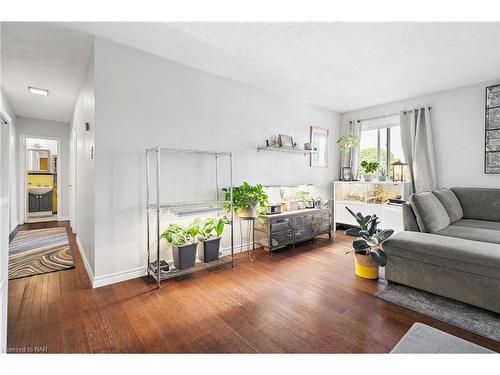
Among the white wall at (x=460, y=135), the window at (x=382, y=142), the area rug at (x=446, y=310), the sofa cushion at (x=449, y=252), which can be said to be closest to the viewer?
the area rug at (x=446, y=310)

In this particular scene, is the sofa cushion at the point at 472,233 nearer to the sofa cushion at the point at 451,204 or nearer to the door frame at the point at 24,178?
the sofa cushion at the point at 451,204

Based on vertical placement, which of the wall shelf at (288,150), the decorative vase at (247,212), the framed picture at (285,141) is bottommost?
the decorative vase at (247,212)

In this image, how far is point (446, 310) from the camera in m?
2.04

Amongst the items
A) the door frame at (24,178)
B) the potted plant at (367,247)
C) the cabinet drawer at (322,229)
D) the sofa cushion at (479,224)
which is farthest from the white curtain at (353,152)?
the door frame at (24,178)

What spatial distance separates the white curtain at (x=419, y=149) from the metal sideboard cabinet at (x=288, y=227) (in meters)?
1.69

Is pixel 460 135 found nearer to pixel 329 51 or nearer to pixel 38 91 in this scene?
pixel 329 51

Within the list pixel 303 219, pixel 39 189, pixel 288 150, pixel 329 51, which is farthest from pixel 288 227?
pixel 39 189

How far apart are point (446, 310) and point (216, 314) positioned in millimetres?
1848

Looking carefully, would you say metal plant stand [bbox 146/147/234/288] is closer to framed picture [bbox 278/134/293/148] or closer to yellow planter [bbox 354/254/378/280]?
framed picture [bbox 278/134/293/148]

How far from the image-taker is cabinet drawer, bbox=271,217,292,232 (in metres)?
3.49

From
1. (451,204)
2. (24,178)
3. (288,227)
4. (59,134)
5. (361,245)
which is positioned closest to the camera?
(361,245)

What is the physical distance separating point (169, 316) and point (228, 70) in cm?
282

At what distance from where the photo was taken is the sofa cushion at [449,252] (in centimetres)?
196
